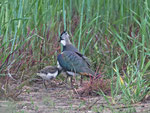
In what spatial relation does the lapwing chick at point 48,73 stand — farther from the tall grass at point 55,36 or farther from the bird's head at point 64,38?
the bird's head at point 64,38

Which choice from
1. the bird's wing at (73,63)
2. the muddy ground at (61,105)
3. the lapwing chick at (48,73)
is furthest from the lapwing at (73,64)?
the muddy ground at (61,105)

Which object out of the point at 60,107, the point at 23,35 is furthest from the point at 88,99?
the point at 23,35

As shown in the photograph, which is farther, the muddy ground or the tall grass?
the tall grass

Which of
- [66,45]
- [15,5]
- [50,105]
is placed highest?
[15,5]

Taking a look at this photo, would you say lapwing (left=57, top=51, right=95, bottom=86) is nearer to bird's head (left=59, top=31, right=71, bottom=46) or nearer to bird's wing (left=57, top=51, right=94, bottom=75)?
bird's wing (left=57, top=51, right=94, bottom=75)

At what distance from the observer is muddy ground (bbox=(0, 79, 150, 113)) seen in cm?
393

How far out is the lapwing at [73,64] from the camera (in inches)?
227

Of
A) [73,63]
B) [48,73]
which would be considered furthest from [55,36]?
[48,73]

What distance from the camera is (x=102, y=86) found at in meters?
4.91

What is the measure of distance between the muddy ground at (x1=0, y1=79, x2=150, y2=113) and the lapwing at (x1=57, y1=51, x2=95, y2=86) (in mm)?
606

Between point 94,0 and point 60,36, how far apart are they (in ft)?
4.14

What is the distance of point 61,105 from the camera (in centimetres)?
435

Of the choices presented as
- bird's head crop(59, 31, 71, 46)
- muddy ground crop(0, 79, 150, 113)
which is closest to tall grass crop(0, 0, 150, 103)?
bird's head crop(59, 31, 71, 46)

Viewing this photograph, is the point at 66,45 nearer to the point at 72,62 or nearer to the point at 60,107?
the point at 72,62
